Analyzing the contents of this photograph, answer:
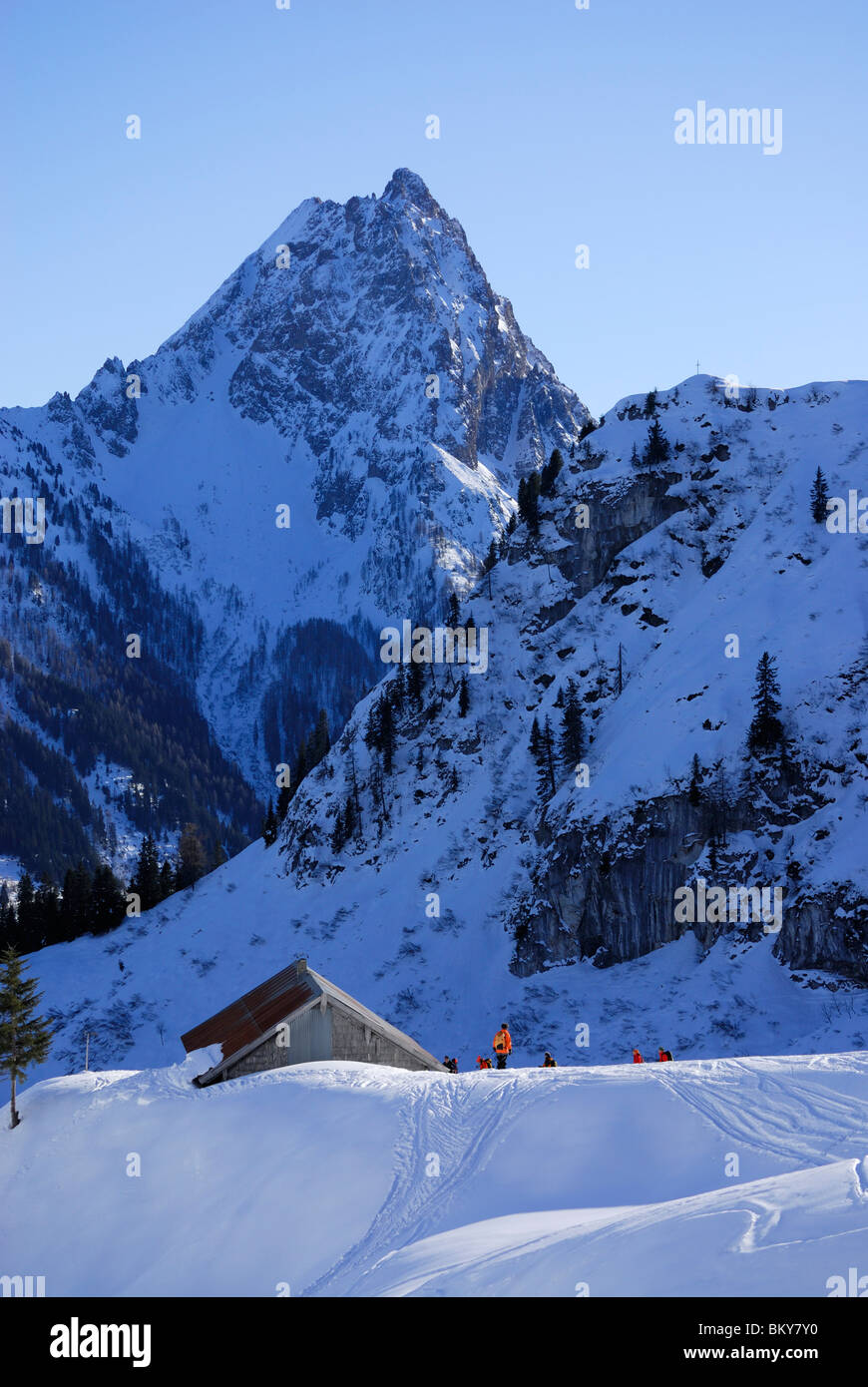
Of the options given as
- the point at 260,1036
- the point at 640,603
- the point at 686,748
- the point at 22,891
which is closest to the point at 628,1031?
the point at 686,748

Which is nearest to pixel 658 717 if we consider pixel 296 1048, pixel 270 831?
pixel 296 1048

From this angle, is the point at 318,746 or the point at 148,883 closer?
the point at 148,883

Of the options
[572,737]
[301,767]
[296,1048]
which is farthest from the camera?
[301,767]

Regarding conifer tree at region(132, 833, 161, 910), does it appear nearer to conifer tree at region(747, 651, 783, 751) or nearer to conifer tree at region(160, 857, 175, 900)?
conifer tree at region(160, 857, 175, 900)

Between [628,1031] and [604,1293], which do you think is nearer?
[604,1293]

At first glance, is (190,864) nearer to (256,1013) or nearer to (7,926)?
(7,926)

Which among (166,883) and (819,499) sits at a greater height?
(819,499)

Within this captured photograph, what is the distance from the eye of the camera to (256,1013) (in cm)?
3862

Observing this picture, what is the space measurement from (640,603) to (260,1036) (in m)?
43.7

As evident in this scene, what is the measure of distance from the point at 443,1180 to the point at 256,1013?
49.7 ft

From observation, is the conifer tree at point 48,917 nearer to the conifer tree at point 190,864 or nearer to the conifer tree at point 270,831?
the conifer tree at point 190,864

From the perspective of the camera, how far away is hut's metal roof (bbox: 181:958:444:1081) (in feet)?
115

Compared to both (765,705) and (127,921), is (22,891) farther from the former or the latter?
(765,705)

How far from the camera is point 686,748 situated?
56812 mm
